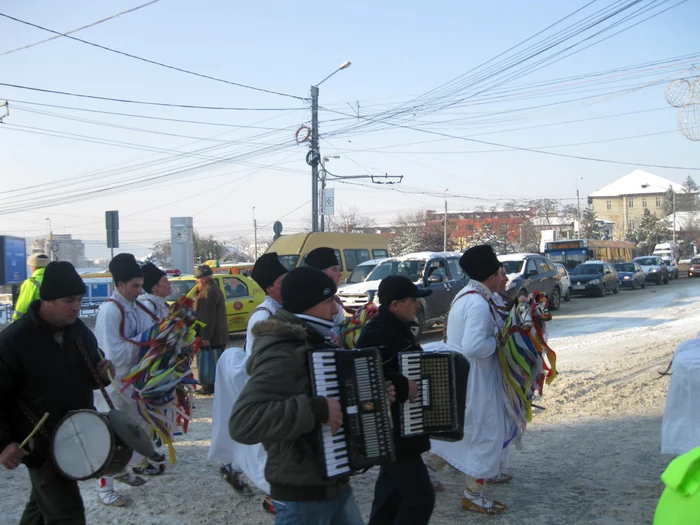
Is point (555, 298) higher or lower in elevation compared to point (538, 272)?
lower

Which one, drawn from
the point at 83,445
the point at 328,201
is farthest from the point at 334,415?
the point at 328,201

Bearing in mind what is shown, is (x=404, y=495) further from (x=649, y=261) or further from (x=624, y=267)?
(x=649, y=261)

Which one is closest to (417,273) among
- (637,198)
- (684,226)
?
(684,226)

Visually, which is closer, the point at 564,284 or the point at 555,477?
the point at 555,477

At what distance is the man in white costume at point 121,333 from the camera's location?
5.49m

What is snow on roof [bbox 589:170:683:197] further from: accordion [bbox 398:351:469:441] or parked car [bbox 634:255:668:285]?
accordion [bbox 398:351:469:441]

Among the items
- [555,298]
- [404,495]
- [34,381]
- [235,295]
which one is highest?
[34,381]

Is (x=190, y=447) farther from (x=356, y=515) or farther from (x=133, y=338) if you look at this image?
(x=356, y=515)

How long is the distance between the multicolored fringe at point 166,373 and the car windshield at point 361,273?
11966 millimetres

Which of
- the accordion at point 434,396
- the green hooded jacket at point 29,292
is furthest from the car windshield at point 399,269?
the accordion at point 434,396

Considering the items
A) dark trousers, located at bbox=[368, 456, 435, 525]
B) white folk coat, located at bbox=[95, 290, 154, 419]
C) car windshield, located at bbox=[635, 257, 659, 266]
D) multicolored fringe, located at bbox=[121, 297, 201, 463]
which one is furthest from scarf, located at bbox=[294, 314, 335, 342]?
car windshield, located at bbox=[635, 257, 659, 266]

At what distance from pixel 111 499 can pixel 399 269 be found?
474 inches

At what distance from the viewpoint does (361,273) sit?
18.1 metres

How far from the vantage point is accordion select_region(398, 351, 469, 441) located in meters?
3.66
